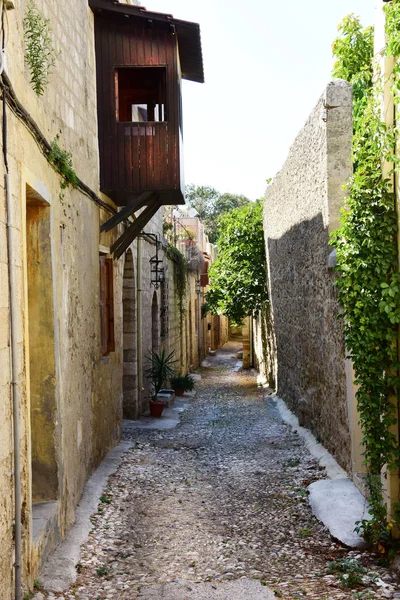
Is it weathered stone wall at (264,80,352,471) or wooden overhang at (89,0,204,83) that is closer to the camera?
weathered stone wall at (264,80,352,471)

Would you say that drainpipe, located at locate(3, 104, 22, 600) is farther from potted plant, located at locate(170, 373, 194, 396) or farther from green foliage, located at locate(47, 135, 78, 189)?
potted plant, located at locate(170, 373, 194, 396)

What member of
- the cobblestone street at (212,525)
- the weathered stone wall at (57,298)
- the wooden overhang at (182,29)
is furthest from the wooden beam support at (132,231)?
the cobblestone street at (212,525)

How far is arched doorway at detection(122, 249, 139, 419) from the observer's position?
1202 cm

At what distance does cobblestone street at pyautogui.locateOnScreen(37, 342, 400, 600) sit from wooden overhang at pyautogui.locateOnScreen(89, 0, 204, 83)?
6.02 meters

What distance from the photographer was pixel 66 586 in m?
4.67

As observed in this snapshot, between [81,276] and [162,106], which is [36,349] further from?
[162,106]

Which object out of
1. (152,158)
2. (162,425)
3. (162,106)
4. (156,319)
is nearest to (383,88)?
(152,158)

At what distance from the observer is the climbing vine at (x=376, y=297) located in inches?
207

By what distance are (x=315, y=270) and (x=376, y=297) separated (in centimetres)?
384

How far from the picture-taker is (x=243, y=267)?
18.8 meters

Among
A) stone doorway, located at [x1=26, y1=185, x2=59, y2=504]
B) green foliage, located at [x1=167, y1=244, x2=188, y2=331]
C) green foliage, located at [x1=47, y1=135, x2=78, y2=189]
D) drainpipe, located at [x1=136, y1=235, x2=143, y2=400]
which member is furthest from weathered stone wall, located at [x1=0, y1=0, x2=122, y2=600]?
green foliage, located at [x1=167, y1=244, x2=188, y2=331]

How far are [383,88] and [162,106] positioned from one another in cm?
527

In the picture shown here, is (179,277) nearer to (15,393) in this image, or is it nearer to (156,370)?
(156,370)

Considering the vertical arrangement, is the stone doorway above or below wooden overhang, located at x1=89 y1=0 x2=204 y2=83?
below
